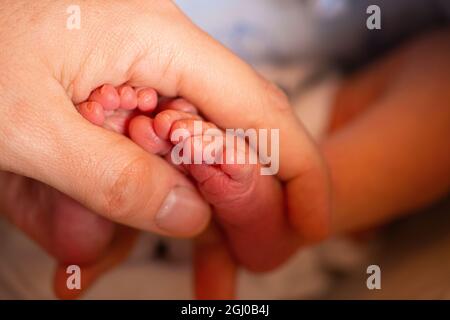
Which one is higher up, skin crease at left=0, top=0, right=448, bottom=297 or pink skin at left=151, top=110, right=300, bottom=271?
skin crease at left=0, top=0, right=448, bottom=297

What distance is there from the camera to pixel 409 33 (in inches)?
36.2

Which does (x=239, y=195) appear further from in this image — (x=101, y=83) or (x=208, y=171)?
(x=101, y=83)

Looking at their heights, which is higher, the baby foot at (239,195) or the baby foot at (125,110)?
the baby foot at (125,110)

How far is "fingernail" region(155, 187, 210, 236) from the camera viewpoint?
0.49 m

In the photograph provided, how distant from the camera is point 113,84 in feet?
1.55

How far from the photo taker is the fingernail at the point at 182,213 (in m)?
0.49

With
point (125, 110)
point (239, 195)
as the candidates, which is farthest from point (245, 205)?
point (125, 110)

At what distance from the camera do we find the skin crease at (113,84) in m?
0.41

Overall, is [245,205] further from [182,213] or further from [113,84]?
[113,84]

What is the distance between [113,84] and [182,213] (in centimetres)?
14

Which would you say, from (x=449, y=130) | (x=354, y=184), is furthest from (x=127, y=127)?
(x=449, y=130)

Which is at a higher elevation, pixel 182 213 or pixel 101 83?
pixel 101 83
